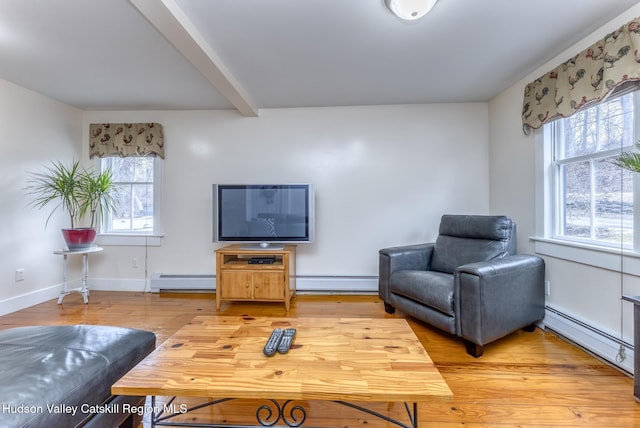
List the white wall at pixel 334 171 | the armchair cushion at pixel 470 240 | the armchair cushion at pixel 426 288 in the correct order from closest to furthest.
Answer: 1. the armchair cushion at pixel 426 288
2. the armchair cushion at pixel 470 240
3. the white wall at pixel 334 171

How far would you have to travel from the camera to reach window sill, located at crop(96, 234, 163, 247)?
3406 millimetres

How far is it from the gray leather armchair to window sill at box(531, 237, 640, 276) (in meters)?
0.17

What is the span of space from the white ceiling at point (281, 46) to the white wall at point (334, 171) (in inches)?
13.7

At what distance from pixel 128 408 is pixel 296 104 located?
9.61ft

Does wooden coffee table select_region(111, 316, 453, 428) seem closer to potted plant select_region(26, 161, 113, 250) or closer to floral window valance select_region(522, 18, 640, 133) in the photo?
floral window valance select_region(522, 18, 640, 133)

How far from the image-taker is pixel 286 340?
128 centimetres

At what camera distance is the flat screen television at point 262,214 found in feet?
10.0

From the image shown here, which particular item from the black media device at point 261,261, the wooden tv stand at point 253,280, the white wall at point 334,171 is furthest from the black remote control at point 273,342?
the white wall at point 334,171

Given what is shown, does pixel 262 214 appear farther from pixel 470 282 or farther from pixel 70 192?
pixel 470 282

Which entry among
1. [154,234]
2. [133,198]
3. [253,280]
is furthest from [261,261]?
[133,198]

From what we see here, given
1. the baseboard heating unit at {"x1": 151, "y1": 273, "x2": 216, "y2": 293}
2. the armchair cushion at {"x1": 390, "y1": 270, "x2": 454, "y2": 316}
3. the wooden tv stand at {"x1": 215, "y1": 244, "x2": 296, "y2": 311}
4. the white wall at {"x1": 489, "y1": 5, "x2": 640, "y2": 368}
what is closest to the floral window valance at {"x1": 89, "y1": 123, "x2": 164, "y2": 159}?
the baseboard heating unit at {"x1": 151, "y1": 273, "x2": 216, "y2": 293}

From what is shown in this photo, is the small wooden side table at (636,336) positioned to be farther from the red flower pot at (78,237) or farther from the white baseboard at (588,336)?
the red flower pot at (78,237)

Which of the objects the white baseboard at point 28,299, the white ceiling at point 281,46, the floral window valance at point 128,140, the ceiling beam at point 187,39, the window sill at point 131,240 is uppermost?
the white ceiling at point 281,46

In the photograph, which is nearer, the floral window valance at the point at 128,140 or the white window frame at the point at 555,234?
the white window frame at the point at 555,234
